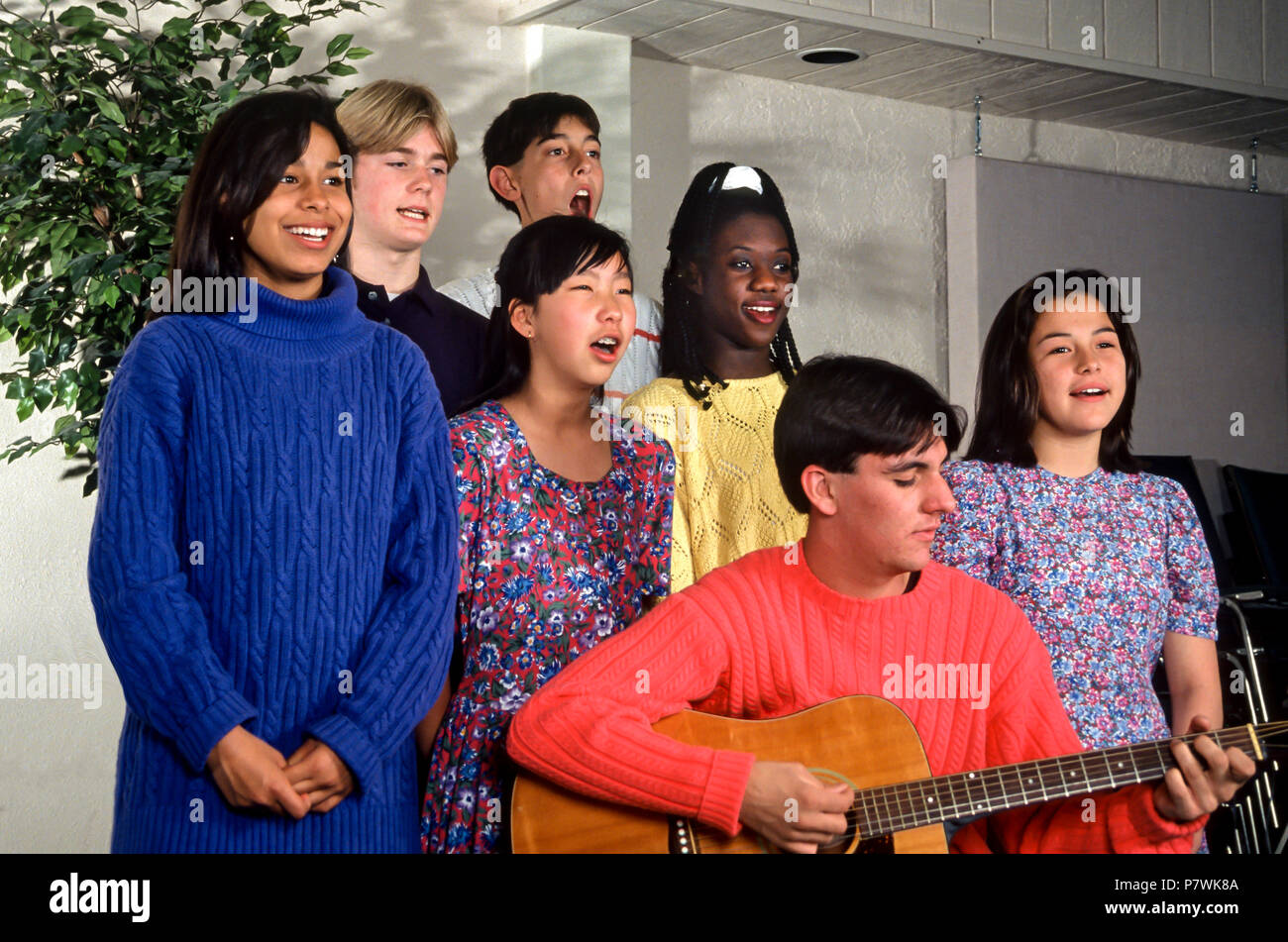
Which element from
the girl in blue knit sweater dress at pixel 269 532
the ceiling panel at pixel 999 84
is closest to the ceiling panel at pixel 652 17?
the ceiling panel at pixel 999 84

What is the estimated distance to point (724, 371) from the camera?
7.80 feet

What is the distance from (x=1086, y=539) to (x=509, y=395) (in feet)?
2.76

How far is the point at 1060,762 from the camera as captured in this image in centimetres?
179

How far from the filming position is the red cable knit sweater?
179cm

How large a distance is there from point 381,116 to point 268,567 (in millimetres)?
1065

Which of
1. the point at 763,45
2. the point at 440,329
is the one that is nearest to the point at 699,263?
the point at 440,329

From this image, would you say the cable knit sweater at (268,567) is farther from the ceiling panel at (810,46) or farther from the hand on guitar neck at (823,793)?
the ceiling panel at (810,46)

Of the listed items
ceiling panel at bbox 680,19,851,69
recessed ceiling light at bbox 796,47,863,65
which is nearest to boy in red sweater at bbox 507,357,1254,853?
ceiling panel at bbox 680,19,851,69

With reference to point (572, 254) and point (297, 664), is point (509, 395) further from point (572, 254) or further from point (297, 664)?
point (297, 664)

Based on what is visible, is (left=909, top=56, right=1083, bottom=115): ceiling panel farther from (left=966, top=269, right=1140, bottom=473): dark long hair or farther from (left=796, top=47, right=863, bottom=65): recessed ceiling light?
(left=966, top=269, right=1140, bottom=473): dark long hair

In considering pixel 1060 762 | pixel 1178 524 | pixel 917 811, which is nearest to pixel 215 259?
pixel 917 811

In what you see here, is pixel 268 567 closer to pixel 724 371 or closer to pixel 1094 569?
pixel 724 371

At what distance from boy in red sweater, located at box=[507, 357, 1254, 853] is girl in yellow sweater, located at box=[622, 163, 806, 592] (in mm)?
299

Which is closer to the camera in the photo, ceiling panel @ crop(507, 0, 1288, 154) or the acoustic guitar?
the acoustic guitar
